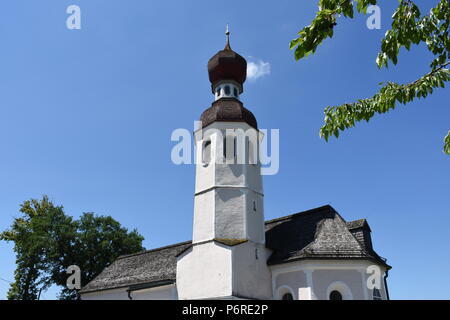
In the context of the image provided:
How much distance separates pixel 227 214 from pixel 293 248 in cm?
394

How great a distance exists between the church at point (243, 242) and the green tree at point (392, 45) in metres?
14.5

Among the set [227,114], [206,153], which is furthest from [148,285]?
[227,114]

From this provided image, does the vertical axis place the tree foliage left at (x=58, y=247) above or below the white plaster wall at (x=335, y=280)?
above

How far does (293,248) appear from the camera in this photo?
67.7 ft

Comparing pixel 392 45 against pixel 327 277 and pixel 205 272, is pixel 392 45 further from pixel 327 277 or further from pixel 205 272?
pixel 205 272

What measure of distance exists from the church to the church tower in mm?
50

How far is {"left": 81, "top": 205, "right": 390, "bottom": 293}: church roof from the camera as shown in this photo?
63.0ft

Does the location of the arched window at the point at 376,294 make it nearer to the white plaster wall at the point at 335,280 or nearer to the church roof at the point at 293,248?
the white plaster wall at the point at 335,280

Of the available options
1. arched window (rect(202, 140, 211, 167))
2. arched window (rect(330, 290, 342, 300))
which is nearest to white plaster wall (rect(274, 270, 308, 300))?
arched window (rect(330, 290, 342, 300))

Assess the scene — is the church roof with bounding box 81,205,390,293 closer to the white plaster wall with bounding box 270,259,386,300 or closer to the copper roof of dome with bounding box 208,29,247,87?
the white plaster wall with bounding box 270,259,386,300

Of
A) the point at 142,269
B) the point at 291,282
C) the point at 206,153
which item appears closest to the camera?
the point at 291,282

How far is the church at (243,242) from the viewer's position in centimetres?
1867

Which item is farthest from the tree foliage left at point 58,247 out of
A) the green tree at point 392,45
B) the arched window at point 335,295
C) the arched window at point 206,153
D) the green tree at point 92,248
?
the green tree at point 392,45

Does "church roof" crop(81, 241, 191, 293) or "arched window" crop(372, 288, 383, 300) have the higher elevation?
"church roof" crop(81, 241, 191, 293)
